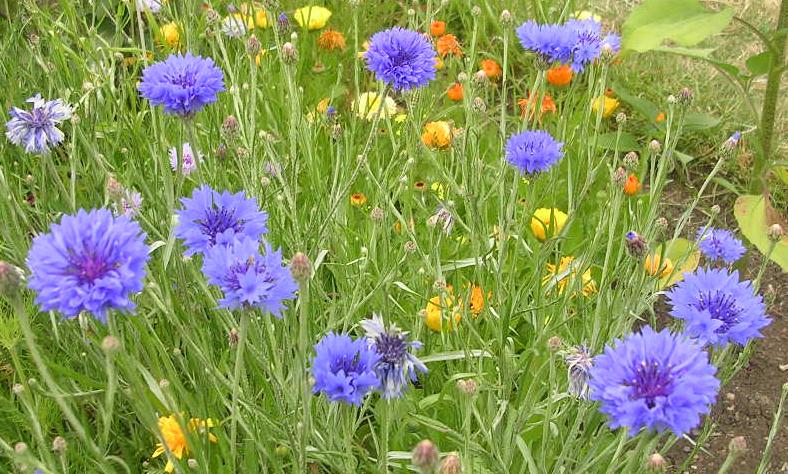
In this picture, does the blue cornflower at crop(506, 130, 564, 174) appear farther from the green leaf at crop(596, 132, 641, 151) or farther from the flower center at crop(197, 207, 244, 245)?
Answer: the green leaf at crop(596, 132, 641, 151)

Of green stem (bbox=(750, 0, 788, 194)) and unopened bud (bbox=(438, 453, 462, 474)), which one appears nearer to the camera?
unopened bud (bbox=(438, 453, 462, 474))

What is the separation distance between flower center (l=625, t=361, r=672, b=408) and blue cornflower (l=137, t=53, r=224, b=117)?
0.68 metres

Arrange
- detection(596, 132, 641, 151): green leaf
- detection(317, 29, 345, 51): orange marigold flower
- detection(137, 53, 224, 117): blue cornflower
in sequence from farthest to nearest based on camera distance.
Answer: detection(317, 29, 345, 51): orange marigold flower < detection(596, 132, 641, 151): green leaf < detection(137, 53, 224, 117): blue cornflower

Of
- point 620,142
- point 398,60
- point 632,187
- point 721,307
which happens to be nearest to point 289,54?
point 398,60

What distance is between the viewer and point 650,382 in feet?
Result: 2.56

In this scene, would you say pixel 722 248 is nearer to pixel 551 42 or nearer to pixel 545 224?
pixel 545 224

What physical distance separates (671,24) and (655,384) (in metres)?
0.94

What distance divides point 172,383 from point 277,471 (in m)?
0.20

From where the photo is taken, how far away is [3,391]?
1.46 meters

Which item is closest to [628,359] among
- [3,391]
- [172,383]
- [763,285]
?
[172,383]

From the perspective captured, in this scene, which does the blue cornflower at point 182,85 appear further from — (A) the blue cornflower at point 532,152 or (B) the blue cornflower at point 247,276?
(A) the blue cornflower at point 532,152

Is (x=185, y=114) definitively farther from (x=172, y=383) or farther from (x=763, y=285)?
(x=763, y=285)

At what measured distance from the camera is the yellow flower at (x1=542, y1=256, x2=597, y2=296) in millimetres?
1543

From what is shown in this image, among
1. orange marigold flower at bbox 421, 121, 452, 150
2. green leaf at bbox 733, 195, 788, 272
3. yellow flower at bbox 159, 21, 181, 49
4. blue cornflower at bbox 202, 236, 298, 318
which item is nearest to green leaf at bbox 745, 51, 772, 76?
green leaf at bbox 733, 195, 788, 272
